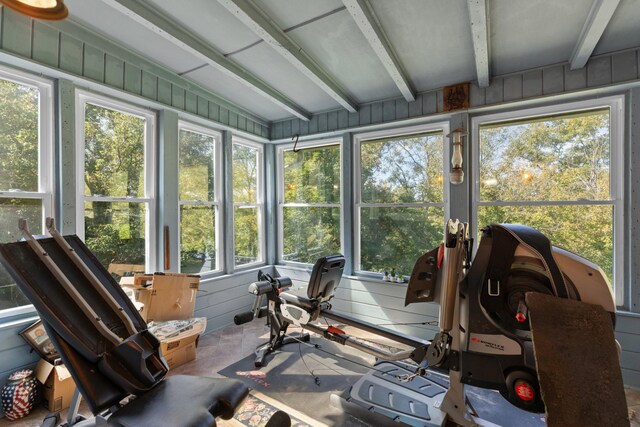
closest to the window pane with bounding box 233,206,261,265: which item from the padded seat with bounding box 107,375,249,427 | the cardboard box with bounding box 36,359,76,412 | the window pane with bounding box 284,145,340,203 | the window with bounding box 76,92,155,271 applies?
the window pane with bounding box 284,145,340,203

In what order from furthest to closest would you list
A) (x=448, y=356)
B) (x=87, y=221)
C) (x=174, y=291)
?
(x=174, y=291), (x=87, y=221), (x=448, y=356)

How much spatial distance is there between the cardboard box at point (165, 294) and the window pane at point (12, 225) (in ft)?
2.21

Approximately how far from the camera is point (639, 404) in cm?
216

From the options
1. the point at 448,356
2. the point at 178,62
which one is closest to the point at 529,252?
the point at 448,356

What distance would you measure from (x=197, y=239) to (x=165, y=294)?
0.89 meters

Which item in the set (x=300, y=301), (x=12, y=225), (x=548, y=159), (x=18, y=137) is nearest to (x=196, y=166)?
(x=18, y=137)

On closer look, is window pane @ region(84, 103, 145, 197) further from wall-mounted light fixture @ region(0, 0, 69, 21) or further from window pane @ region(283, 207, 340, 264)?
window pane @ region(283, 207, 340, 264)

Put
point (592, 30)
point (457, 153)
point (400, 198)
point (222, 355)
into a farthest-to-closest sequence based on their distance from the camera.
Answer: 1. point (400, 198)
2. point (222, 355)
3. point (457, 153)
4. point (592, 30)

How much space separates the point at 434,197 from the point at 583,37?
1689mm

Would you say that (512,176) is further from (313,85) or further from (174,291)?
(174,291)

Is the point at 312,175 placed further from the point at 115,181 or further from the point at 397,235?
the point at 115,181

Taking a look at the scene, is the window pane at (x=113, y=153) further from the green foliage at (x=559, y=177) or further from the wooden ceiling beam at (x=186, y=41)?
the green foliage at (x=559, y=177)

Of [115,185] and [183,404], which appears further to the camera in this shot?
[115,185]

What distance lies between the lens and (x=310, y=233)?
4168 mm
